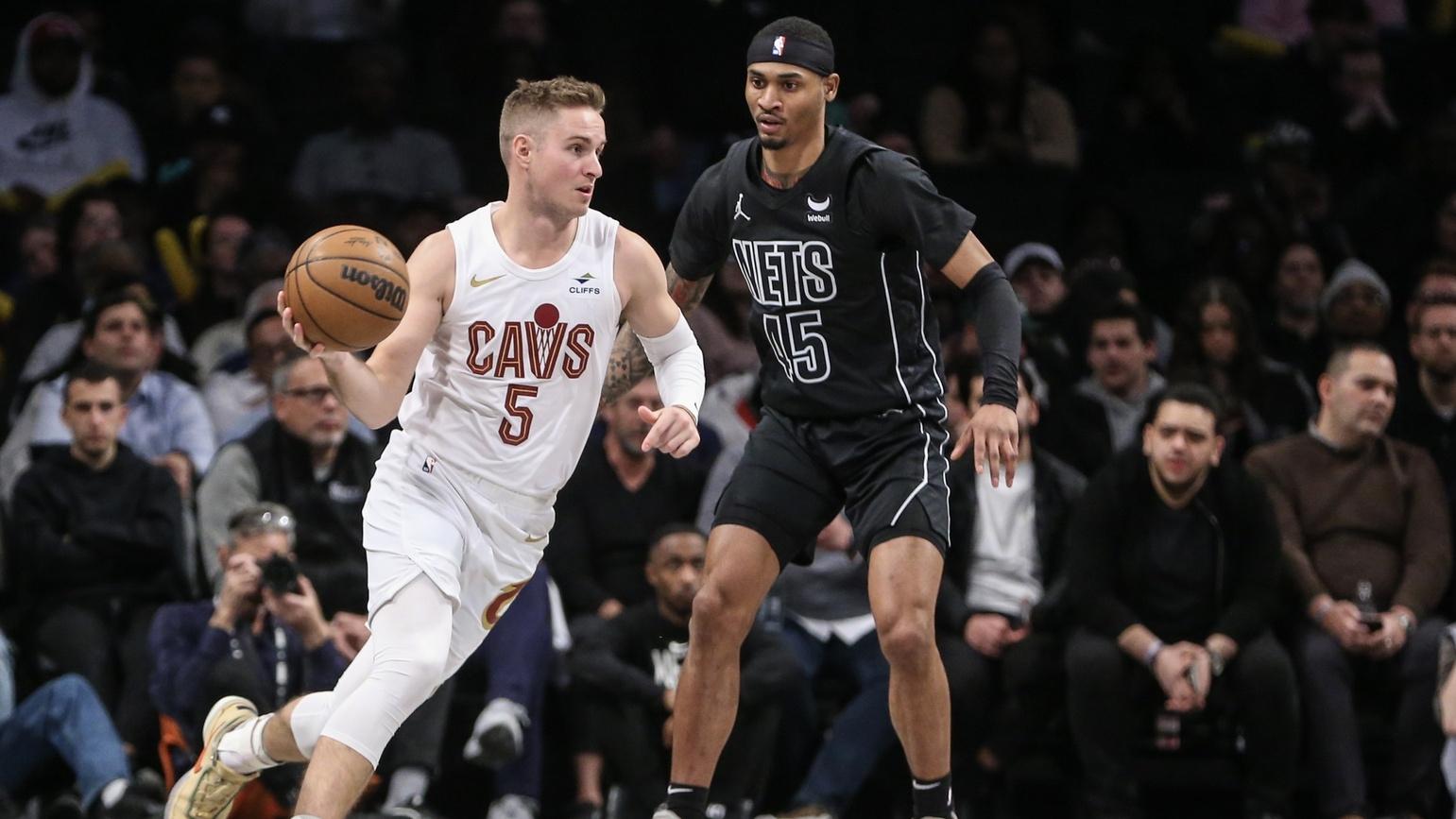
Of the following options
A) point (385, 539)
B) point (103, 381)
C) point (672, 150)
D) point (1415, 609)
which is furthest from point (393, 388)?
point (672, 150)

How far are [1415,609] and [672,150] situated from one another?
4.99m

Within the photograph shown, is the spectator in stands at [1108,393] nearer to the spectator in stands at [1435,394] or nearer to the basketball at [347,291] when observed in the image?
the spectator in stands at [1435,394]

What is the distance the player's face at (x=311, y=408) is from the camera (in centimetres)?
857

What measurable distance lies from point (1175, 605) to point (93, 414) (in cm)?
464

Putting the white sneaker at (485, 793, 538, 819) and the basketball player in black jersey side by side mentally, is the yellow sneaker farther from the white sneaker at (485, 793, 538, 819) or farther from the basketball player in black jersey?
the white sneaker at (485, 793, 538, 819)

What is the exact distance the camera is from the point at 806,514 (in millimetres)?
6129

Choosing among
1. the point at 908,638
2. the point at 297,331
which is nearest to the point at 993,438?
the point at 908,638

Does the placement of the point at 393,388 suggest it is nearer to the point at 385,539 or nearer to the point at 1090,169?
the point at 385,539

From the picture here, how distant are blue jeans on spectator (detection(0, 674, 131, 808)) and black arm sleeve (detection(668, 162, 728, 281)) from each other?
10.4 feet

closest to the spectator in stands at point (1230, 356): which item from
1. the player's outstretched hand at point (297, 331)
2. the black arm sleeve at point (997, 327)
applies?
the black arm sleeve at point (997, 327)

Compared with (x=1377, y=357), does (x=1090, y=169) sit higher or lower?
higher

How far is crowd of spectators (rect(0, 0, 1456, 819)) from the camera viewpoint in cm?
A: 817

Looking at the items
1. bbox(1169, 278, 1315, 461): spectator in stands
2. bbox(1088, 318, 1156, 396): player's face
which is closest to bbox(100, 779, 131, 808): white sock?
bbox(1088, 318, 1156, 396): player's face

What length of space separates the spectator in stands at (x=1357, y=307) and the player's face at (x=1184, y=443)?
218cm
